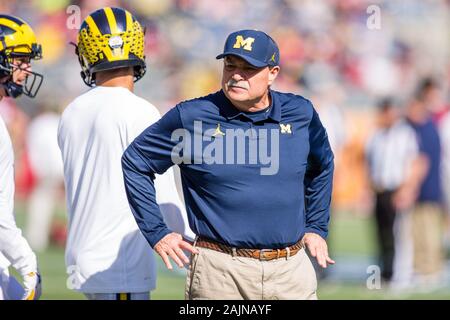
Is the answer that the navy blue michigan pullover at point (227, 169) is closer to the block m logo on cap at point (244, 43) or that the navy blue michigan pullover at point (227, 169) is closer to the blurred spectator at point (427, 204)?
the block m logo on cap at point (244, 43)

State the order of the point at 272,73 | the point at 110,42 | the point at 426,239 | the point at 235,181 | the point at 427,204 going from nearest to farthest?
the point at 235,181 → the point at 272,73 → the point at 110,42 → the point at 426,239 → the point at 427,204

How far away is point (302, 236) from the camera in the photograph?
17.4 feet

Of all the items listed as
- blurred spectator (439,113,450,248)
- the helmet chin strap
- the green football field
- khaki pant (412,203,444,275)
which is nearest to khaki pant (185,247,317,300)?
the helmet chin strap

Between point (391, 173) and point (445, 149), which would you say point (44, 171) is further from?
point (445, 149)

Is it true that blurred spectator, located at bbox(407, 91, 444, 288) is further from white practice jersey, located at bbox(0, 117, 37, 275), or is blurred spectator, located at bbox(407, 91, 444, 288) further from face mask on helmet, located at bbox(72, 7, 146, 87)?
white practice jersey, located at bbox(0, 117, 37, 275)

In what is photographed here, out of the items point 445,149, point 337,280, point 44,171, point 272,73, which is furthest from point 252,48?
point 44,171

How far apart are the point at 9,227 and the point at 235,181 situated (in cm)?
124

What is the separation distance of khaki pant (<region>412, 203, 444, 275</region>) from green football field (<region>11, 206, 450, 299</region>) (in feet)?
2.33

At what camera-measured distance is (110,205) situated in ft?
18.0

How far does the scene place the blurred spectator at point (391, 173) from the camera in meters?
12.6

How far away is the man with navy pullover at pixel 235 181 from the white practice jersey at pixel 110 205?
0.30 meters

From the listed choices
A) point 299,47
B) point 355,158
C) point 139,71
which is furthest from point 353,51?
point 139,71
